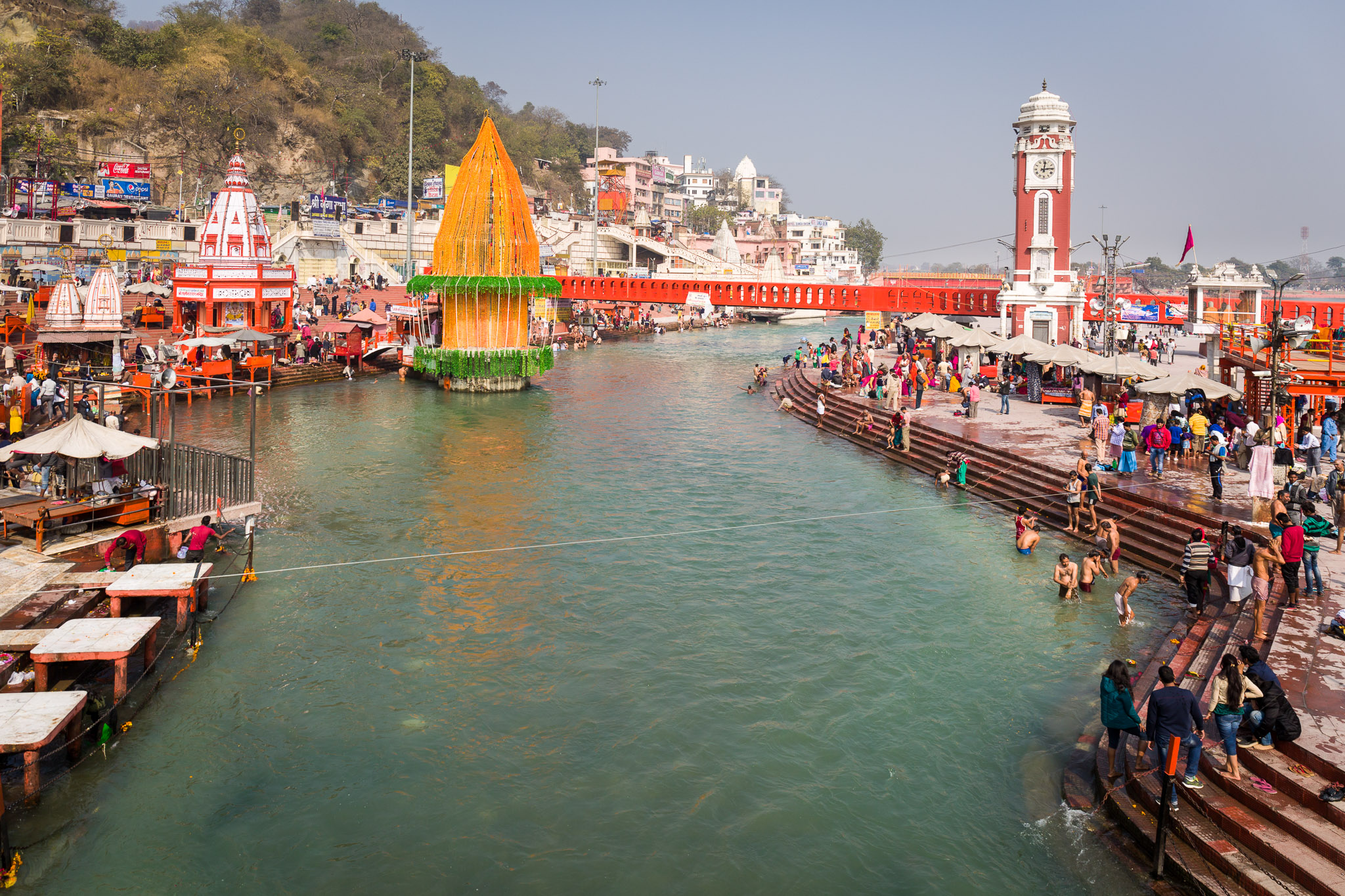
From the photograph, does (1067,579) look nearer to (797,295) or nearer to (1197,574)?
(1197,574)

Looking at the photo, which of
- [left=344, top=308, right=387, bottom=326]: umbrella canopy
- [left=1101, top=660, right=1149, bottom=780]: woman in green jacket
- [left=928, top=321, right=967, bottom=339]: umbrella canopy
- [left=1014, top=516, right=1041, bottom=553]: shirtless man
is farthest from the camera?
[left=344, top=308, right=387, bottom=326]: umbrella canopy

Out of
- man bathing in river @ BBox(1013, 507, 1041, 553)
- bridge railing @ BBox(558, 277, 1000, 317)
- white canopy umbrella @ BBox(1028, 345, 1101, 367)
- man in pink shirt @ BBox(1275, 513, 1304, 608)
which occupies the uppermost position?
bridge railing @ BBox(558, 277, 1000, 317)

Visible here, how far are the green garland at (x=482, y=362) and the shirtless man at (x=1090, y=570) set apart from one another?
25.4 m

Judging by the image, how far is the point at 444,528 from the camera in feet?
60.9

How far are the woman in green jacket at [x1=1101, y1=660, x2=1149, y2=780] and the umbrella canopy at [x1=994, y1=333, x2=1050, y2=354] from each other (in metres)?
21.6

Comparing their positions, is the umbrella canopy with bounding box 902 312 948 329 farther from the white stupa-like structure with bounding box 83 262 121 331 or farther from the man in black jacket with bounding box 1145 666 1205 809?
the man in black jacket with bounding box 1145 666 1205 809

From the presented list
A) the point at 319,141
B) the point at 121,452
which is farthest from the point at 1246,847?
the point at 319,141

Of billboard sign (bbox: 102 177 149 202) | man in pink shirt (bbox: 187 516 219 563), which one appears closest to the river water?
man in pink shirt (bbox: 187 516 219 563)

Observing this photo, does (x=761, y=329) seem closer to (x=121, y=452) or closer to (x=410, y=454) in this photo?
(x=410, y=454)

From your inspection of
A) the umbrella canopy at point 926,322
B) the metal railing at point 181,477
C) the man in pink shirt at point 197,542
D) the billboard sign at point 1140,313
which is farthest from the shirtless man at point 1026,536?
the billboard sign at point 1140,313

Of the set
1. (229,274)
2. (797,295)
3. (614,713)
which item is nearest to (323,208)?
(229,274)

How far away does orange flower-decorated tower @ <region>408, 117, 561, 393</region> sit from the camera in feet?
113

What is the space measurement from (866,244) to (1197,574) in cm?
15239

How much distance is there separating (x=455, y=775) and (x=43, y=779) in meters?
3.82
